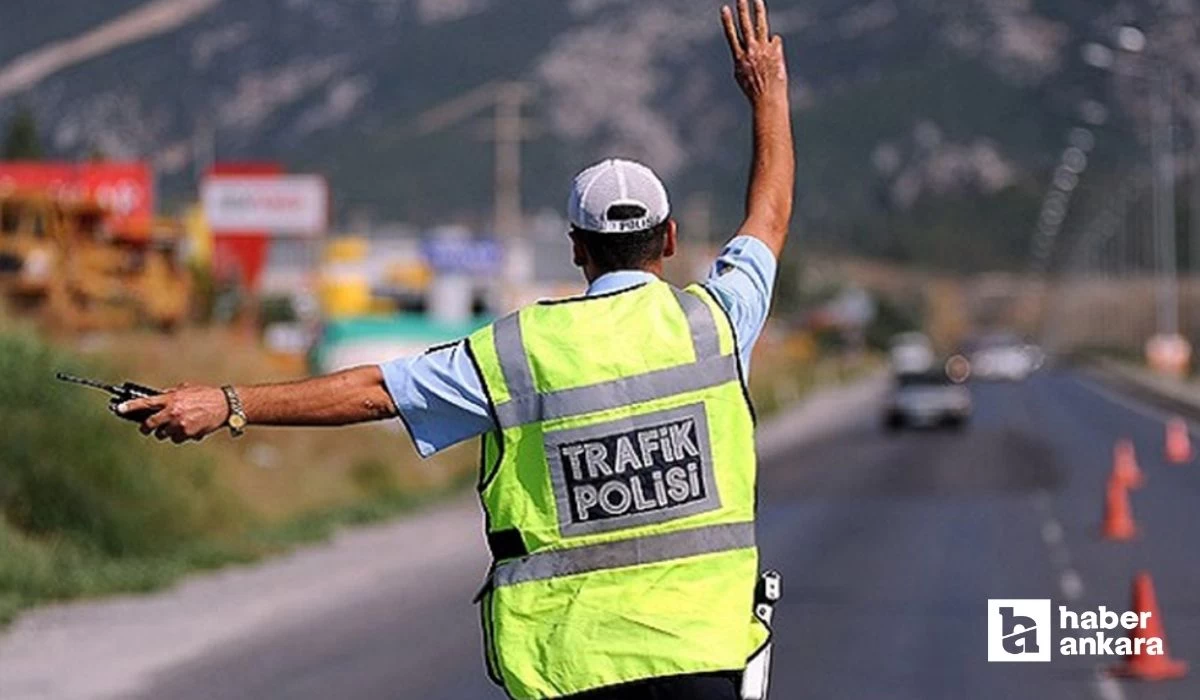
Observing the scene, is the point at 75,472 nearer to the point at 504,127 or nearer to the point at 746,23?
the point at 746,23

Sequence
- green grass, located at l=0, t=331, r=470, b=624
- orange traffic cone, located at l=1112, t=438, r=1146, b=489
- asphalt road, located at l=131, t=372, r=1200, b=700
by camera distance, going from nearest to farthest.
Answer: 1. asphalt road, located at l=131, t=372, r=1200, b=700
2. green grass, located at l=0, t=331, r=470, b=624
3. orange traffic cone, located at l=1112, t=438, r=1146, b=489

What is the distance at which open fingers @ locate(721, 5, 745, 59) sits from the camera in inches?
226

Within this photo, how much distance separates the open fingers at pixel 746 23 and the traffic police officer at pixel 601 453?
606mm

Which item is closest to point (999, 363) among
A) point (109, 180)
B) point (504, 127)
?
point (504, 127)

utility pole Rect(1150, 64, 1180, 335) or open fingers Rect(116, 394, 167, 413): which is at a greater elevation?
utility pole Rect(1150, 64, 1180, 335)

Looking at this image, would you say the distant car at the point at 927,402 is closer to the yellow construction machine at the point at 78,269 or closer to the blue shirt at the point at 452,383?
the yellow construction machine at the point at 78,269

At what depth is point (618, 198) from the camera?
527 centimetres

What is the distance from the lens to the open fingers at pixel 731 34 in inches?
226

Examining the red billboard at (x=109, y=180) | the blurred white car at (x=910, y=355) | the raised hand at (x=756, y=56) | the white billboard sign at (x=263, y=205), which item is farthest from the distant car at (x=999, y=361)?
the raised hand at (x=756, y=56)

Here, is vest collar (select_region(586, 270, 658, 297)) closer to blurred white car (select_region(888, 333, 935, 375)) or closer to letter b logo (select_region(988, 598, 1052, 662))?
letter b logo (select_region(988, 598, 1052, 662))

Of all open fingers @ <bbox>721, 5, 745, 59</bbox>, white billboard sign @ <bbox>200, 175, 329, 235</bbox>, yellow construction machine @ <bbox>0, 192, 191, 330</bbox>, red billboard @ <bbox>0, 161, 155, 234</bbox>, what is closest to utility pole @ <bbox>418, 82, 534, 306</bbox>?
red billboard @ <bbox>0, 161, 155, 234</bbox>

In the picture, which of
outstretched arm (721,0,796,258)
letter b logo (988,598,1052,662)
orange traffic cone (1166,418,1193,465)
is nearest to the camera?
outstretched arm (721,0,796,258)

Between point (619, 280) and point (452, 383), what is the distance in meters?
0.39

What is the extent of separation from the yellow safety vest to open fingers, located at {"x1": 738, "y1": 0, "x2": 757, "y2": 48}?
0.80 meters
